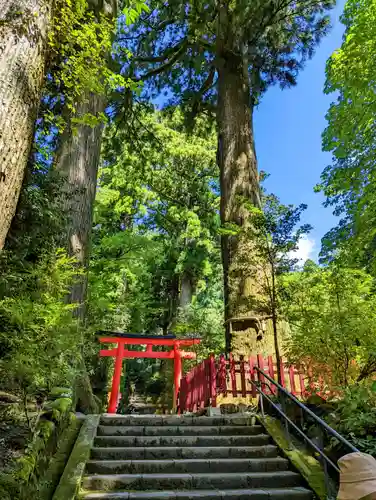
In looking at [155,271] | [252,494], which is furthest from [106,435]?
[155,271]

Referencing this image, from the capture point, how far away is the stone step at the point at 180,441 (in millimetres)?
4348

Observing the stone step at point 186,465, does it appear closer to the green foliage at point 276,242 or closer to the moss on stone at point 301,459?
the moss on stone at point 301,459

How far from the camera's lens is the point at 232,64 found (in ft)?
34.5

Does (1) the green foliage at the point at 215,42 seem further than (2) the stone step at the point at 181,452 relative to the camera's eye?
Yes

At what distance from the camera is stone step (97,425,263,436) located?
4648mm

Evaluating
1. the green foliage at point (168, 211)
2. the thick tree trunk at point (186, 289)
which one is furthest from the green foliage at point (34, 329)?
the thick tree trunk at point (186, 289)

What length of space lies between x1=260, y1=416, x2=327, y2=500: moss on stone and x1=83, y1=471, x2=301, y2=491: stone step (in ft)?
0.45

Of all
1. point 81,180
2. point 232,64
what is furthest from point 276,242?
point 232,64

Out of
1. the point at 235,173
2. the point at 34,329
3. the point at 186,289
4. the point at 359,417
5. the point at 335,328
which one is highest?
the point at 235,173

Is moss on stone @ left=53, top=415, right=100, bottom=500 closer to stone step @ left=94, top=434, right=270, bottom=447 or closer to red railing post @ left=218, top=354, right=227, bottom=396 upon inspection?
stone step @ left=94, top=434, right=270, bottom=447

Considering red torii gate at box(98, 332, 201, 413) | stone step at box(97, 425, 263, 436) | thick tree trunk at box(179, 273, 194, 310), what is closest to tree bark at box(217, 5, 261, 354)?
stone step at box(97, 425, 263, 436)

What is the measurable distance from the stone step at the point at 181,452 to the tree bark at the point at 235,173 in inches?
112

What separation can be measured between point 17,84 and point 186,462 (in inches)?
155

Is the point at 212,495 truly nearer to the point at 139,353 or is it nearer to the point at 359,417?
the point at 359,417
